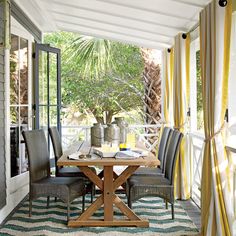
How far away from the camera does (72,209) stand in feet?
14.6

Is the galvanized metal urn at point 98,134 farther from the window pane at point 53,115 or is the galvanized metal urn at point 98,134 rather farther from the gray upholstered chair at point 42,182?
the window pane at point 53,115

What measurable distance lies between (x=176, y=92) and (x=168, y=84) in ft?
3.34

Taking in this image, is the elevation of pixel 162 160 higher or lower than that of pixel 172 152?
lower

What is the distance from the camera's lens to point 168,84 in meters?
6.13

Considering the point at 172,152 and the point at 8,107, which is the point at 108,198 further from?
the point at 8,107

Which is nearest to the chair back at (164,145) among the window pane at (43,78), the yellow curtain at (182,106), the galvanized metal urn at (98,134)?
the yellow curtain at (182,106)

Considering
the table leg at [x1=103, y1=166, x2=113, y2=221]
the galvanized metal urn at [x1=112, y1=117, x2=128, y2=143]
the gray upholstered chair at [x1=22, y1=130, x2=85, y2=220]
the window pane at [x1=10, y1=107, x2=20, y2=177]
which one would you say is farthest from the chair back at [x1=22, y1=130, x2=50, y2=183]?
the galvanized metal urn at [x1=112, y1=117, x2=128, y2=143]

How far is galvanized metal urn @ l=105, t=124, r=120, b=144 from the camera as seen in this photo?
434 cm

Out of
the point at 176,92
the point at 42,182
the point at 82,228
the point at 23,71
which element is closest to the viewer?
the point at 82,228

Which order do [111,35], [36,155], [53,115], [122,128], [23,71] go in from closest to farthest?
[36,155]
[122,128]
[23,71]
[53,115]
[111,35]

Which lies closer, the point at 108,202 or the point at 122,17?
the point at 108,202

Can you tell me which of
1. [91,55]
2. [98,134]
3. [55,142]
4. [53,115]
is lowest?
[55,142]

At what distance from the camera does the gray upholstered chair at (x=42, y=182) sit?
3.89 m

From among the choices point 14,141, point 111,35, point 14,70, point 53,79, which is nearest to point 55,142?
point 14,141
